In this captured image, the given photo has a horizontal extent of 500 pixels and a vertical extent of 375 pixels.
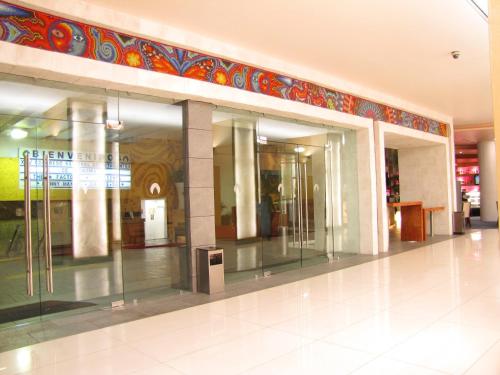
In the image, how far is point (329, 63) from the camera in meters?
7.12

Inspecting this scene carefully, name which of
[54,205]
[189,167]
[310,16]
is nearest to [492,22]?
[310,16]

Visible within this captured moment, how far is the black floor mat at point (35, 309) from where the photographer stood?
452 cm

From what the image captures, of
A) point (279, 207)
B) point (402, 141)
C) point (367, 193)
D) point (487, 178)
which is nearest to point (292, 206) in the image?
point (279, 207)

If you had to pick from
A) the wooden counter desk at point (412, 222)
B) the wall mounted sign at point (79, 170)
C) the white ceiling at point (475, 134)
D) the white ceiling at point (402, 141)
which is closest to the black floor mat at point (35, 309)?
the wall mounted sign at point (79, 170)

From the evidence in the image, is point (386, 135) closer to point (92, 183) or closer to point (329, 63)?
point (329, 63)

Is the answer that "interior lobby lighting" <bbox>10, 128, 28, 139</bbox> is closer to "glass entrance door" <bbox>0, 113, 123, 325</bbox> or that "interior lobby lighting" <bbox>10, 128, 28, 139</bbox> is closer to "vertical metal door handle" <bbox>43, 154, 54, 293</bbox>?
"glass entrance door" <bbox>0, 113, 123, 325</bbox>

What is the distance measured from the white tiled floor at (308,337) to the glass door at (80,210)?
45.2 inches

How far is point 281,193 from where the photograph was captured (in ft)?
24.6

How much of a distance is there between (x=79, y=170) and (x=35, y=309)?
178 centimetres

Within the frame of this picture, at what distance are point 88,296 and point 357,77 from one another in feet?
21.0

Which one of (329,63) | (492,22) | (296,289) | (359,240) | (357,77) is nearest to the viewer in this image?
(492,22)

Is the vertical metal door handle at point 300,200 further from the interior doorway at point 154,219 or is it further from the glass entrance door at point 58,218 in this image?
the glass entrance door at point 58,218

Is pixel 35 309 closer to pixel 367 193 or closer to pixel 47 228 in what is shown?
pixel 47 228

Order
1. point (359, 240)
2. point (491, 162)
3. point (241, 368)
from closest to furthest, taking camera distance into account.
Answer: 1. point (241, 368)
2. point (359, 240)
3. point (491, 162)
